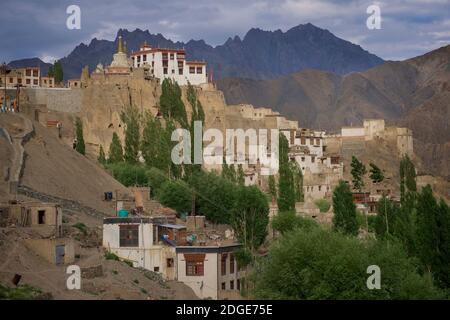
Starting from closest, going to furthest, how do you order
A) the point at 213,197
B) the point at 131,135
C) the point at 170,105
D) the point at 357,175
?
the point at 213,197, the point at 131,135, the point at 170,105, the point at 357,175

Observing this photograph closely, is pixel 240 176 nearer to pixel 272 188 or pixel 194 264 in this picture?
pixel 272 188

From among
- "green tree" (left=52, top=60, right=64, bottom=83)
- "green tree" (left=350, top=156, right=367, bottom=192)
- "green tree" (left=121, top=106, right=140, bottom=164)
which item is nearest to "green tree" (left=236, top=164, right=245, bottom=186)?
"green tree" (left=121, top=106, right=140, bottom=164)

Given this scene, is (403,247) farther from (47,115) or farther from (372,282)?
(47,115)

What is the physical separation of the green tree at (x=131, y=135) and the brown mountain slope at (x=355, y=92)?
7815 cm

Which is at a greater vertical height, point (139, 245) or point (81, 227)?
point (81, 227)

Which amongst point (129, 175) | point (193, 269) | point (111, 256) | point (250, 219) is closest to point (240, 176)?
point (129, 175)

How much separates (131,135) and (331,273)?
33583mm

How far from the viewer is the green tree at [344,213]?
45.4 metres

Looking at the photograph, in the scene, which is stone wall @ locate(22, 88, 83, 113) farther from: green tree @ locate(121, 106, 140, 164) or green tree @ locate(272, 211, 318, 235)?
green tree @ locate(272, 211, 318, 235)

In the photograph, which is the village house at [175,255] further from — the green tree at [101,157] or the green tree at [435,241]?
the green tree at [101,157]

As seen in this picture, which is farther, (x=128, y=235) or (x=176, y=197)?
(x=176, y=197)

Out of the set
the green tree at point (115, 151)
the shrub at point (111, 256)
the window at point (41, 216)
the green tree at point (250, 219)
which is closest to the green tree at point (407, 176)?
the green tree at point (115, 151)

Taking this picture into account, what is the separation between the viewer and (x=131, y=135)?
199 ft
